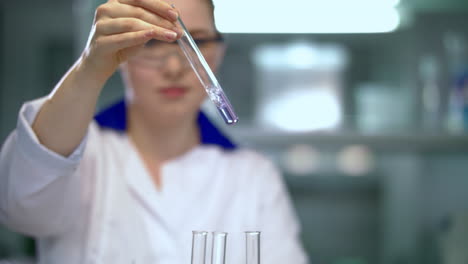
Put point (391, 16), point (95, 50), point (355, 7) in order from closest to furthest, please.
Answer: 1. point (95, 50)
2. point (355, 7)
3. point (391, 16)

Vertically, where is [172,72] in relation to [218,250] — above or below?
above

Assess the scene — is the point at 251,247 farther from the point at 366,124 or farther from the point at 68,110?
the point at 366,124

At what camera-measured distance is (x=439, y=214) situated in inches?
62.4

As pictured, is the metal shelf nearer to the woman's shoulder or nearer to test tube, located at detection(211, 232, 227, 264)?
the woman's shoulder

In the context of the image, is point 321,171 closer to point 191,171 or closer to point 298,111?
point 298,111

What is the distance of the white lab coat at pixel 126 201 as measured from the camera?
661 millimetres

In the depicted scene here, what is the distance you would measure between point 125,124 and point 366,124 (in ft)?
2.97

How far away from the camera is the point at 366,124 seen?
5.22 feet

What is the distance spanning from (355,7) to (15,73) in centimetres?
196

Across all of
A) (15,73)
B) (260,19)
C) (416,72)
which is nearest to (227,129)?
(260,19)

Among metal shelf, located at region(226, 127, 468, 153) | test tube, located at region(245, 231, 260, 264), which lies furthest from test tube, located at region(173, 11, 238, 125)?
metal shelf, located at region(226, 127, 468, 153)

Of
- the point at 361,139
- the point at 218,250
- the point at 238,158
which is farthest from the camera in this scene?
the point at 361,139

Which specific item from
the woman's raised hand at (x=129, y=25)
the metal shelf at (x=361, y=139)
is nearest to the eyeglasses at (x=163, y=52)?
the woman's raised hand at (x=129, y=25)

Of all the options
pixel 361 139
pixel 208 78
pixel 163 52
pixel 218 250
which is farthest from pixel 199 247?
pixel 361 139
